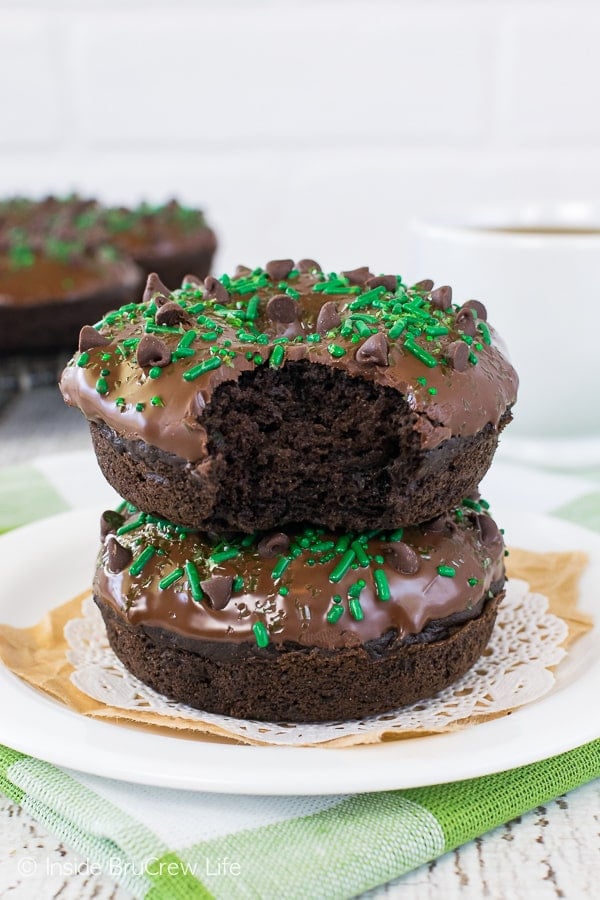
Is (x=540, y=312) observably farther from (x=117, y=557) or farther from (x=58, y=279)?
(x=117, y=557)

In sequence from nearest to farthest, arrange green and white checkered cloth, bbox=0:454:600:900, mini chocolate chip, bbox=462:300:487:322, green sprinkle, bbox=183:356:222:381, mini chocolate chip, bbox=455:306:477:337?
green and white checkered cloth, bbox=0:454:600:900 → green sprinkle, bbox=183:356:222:381 → mini chocolate chip, bbox=455:306:477:337 → mini chocolate chip, bbox=462:300:487:322

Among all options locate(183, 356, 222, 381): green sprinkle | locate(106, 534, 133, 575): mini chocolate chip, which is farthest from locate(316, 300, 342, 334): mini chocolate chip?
locate(106, 534, 133, 575): mini chocolate chip

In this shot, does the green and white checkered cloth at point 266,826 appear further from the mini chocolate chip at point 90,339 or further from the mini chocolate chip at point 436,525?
the mini chocolate chip at point 90,339

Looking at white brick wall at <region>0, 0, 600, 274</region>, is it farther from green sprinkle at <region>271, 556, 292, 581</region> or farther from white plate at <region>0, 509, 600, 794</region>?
white plate at <region>0, 509, 600, 794</region>

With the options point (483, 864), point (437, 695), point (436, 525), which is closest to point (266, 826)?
point (483, 864)

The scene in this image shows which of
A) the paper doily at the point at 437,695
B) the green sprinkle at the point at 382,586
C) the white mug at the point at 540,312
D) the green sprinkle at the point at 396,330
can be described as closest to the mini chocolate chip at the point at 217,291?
the green sprinkle at the point at 396,330

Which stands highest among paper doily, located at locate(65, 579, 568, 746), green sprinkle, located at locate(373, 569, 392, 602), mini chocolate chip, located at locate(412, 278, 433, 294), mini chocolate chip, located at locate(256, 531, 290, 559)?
mini chocolate chip, located at locate(412, 278, 433, 294)

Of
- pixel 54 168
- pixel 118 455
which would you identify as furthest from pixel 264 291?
pixel 54 168
